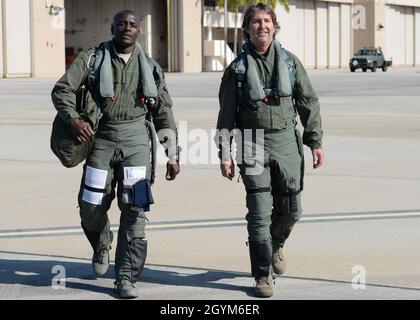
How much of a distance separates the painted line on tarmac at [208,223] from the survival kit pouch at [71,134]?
7.39ft

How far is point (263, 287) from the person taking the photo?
6355 millimetres

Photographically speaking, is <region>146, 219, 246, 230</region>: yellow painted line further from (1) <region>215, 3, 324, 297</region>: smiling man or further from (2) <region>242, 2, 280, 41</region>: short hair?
(2) <region>242, 2, 280, 41</region>: short hair

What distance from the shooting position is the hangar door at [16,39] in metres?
55.4

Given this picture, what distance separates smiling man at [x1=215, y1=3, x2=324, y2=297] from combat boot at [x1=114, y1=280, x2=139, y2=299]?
767 millimetres

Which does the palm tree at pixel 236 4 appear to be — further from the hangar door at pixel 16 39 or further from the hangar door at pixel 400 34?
the hangar door at pixel 400 34

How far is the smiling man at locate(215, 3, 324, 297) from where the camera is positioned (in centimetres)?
649

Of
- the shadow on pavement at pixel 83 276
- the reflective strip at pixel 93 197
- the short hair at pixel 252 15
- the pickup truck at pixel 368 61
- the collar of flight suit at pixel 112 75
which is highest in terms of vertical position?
the pickup truck at pixel 368 61

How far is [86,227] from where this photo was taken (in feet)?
22.2

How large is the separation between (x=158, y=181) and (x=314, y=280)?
5569 millimetres

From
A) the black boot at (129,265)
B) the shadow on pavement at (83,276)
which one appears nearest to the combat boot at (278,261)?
the shadow on pavement at (83,276)

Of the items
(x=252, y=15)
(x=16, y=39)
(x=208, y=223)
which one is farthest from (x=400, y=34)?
(x=252, y=15)

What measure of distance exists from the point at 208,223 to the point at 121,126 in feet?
9.45

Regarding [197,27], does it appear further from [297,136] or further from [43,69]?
[297,136]

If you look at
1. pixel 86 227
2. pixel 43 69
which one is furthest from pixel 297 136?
pixel 43 69
